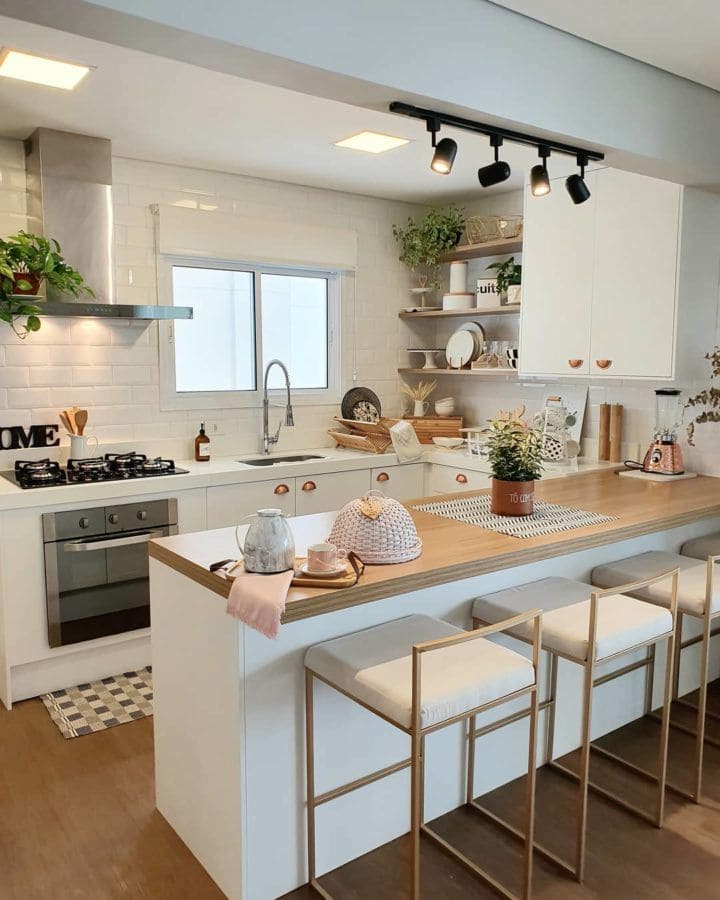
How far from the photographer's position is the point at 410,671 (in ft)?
6.02

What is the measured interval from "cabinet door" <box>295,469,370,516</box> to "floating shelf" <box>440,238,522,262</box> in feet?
4.90

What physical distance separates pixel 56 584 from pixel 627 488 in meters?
2.55

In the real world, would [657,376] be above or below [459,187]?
below

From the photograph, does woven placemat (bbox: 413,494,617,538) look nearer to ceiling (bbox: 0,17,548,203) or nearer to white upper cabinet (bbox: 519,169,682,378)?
white upper cabinet (bbox: 519,169,682,378)

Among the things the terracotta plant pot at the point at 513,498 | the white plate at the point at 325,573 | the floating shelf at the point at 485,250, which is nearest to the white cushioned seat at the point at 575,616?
the terracotta plant pot at the point at 513,498

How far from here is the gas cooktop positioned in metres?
3.33

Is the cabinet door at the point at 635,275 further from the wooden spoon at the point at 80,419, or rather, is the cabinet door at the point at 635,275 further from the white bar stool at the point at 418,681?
the wooden spoon at the point at 80,419

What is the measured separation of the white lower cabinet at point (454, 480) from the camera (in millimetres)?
4102

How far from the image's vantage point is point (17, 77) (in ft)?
9.00

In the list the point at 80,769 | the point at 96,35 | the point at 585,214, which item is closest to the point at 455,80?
the point at 96,35

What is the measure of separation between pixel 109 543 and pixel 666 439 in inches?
105

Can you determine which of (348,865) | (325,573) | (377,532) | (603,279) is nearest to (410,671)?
(325,573)

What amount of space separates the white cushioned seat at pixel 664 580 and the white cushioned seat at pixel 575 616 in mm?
207

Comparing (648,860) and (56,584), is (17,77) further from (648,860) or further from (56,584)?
(648,860)
